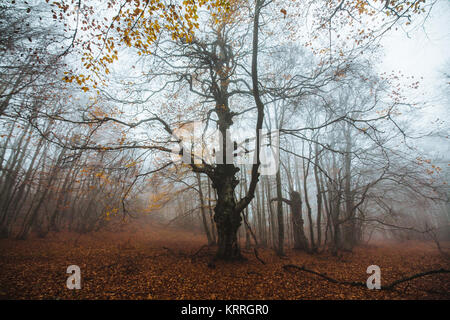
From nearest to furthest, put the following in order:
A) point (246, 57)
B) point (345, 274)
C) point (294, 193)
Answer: point (345, 274) → point (246, 57) → point (294, 193)

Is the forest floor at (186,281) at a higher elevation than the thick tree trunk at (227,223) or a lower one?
lower

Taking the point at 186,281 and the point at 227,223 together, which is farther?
the point at 227,223

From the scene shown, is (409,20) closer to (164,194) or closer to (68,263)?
(164,194)

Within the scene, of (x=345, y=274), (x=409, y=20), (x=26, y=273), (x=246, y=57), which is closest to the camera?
(x=409, y=20)

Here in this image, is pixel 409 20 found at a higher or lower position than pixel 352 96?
lower

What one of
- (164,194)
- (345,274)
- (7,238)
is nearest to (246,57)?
(164,194)

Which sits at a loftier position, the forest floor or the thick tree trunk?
the thick tree trunk

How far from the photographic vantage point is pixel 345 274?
5.26 metres

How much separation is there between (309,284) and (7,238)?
15.0 meters

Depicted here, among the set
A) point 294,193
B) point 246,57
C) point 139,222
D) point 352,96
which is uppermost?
point 352,96

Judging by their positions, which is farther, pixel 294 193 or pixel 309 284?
pixel 294 193

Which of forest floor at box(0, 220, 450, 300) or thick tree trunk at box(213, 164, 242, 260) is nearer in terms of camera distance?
forest floor at box(0, 220, 450, 300)

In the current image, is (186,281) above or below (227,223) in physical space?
below

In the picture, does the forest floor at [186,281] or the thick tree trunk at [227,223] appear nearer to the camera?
the forest floor at [186,281]
